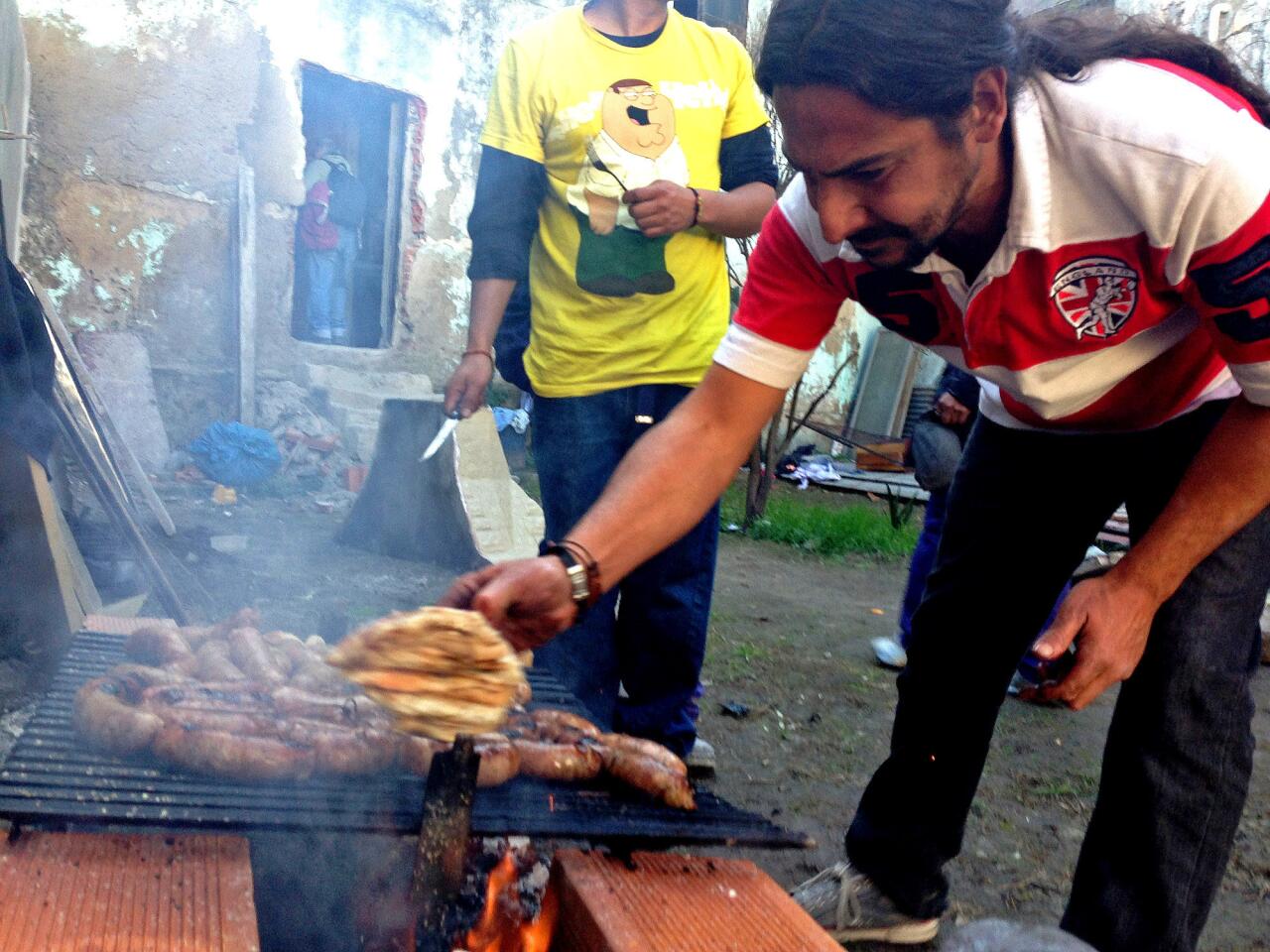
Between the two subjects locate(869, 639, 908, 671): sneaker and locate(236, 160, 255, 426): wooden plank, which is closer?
locate(869, 639, 908, 671): sneaker

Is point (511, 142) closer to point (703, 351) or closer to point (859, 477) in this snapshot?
point (703, 351)

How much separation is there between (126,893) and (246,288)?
9.27 metres

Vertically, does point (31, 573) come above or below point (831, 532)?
above

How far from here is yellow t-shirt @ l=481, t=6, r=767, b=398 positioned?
137 inches

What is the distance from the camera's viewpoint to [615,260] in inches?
138

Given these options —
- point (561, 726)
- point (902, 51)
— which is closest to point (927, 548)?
point (561, 726)

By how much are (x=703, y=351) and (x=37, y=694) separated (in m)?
2.85

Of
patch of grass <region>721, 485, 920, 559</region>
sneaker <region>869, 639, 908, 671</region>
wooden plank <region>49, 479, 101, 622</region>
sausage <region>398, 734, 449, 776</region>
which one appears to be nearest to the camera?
sausage <region>398, 734, 449, 776</region>

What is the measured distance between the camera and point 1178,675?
214cm

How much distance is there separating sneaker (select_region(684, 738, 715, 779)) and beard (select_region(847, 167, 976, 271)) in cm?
238

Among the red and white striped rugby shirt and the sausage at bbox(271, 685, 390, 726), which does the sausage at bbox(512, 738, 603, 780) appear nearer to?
the sausage at bbox(271, 685, 390, 726)

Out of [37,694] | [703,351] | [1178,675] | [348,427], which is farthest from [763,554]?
[1178,675]

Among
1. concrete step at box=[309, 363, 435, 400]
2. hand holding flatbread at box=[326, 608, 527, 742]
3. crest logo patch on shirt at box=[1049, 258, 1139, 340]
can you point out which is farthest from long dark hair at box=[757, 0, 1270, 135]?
concrete step at box=[309, 363, 435, 400]

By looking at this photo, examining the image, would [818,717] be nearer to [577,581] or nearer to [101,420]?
[577,581]
